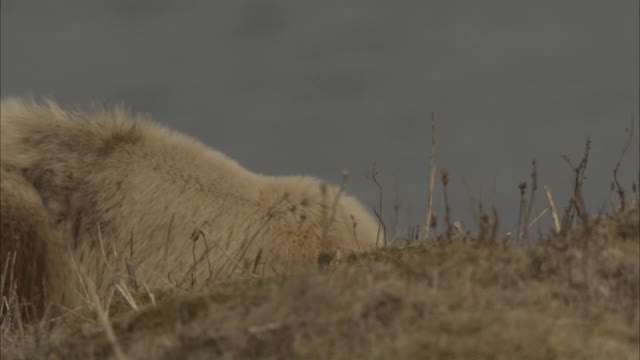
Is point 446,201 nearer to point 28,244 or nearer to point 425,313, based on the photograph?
point 425,313

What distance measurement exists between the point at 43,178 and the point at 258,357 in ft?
20.8

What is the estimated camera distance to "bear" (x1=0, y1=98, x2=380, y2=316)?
8547 millimetres

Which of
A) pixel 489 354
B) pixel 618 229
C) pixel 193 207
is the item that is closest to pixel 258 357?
pixel 489 354

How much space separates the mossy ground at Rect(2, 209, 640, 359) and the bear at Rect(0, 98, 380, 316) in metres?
3.71

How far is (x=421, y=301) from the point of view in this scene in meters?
3.88

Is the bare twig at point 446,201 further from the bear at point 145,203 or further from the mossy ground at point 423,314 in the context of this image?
the bear at point 145,203

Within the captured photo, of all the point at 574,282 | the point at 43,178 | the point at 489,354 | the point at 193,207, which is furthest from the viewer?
the point at 43,178

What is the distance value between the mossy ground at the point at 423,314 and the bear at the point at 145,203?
3710 mm

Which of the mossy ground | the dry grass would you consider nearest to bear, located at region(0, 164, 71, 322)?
the dry grass

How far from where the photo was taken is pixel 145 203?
29.6 ft

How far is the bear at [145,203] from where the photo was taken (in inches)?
336

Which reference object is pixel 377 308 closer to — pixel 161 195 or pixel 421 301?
pixel 421 301

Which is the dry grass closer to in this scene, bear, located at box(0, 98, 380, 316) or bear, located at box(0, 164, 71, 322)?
bear, located at box(0, 98, 380, 316)

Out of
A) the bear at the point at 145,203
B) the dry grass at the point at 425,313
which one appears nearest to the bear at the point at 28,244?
the bear at the point at 145,203
